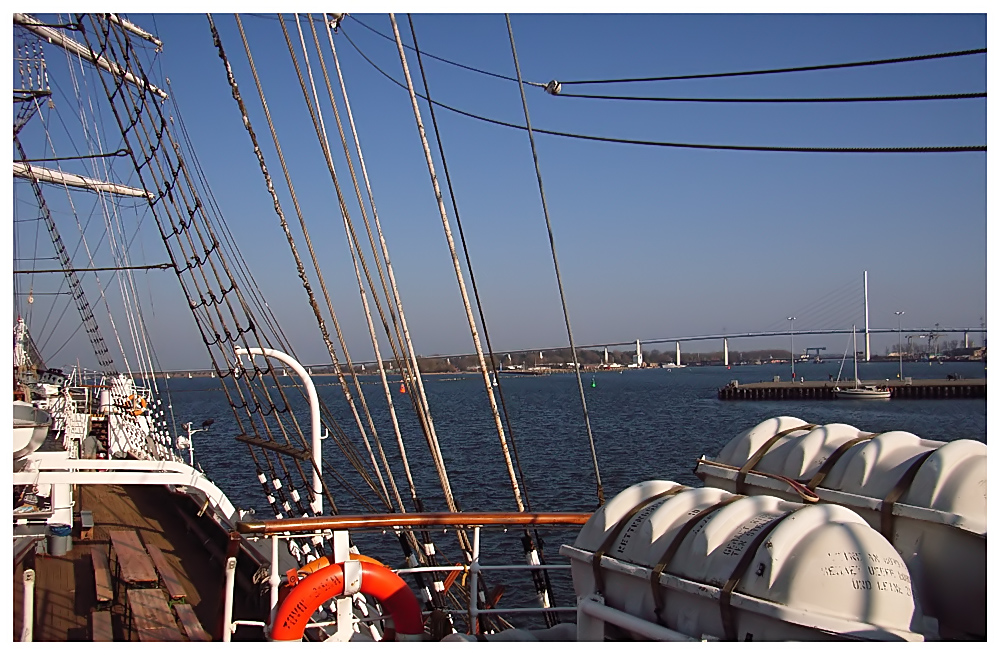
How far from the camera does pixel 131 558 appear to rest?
698 cm

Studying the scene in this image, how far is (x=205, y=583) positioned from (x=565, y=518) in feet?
12.1

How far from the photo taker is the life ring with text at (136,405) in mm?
16422

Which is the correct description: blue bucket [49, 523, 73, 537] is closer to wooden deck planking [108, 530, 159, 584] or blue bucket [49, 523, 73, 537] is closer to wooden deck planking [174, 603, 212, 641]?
wooden deck planking [108, 530, 159, 584]

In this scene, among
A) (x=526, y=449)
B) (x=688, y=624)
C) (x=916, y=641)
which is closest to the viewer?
(x=916, y=641)

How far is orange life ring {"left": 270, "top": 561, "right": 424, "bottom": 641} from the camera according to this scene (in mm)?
3742

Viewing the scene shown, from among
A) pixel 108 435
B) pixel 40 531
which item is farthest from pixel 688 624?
pixel 108 435

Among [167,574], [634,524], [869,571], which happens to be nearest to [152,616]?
[167,574]

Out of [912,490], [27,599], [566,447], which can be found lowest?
[566,447]

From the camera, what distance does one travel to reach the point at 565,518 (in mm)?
4418

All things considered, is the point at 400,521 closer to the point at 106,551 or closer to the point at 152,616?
the point at 152,616

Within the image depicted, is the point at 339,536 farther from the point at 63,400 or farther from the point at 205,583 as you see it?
the point at 63,400

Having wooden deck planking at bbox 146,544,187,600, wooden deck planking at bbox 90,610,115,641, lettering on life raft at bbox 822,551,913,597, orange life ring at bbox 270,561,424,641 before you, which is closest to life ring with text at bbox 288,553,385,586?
orange life ring at bbox 270,561,424,641

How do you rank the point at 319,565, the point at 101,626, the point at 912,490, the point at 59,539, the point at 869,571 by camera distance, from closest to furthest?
the point at 869,571
the point at 912,490
the point at 319,565
the point at 101,626
the point at 59,539

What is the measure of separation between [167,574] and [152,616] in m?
1.27
